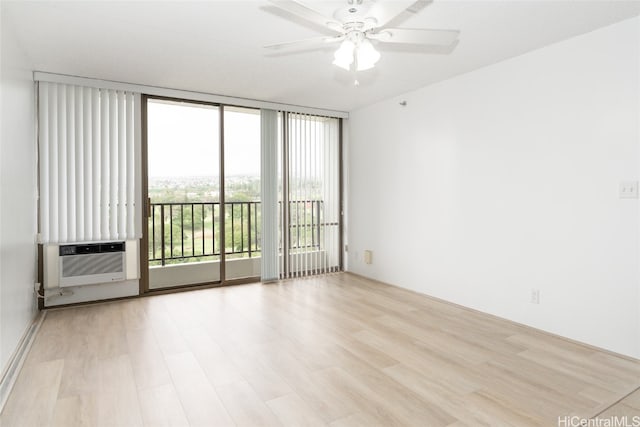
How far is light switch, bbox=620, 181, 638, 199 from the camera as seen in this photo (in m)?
2.65

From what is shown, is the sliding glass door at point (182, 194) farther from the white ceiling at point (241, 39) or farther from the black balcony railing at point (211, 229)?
the white ceiling at point (241, 39)

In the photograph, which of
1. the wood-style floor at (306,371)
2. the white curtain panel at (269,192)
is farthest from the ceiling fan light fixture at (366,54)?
the white curtain panel at (269,192)

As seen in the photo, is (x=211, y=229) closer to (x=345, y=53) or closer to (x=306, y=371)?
(x=306, y=371)

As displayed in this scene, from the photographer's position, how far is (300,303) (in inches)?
160

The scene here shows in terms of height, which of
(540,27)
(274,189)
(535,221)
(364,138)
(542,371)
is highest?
(540,27)

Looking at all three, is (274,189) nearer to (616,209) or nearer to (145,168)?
(145,168)

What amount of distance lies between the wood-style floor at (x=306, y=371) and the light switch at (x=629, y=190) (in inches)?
46.9

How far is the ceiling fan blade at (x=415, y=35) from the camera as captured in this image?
6.84 ft

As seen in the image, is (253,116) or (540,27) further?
(253,116)

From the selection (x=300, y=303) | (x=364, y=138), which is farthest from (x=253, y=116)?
(x=300, y=303)

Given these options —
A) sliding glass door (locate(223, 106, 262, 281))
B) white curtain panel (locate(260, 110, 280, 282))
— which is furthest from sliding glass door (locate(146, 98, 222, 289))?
white curtain panel (locate(260, 110, 280, 282))

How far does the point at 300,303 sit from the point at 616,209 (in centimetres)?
295

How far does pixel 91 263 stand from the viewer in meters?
3.96

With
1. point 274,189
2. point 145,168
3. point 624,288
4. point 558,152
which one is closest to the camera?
point 624,288
